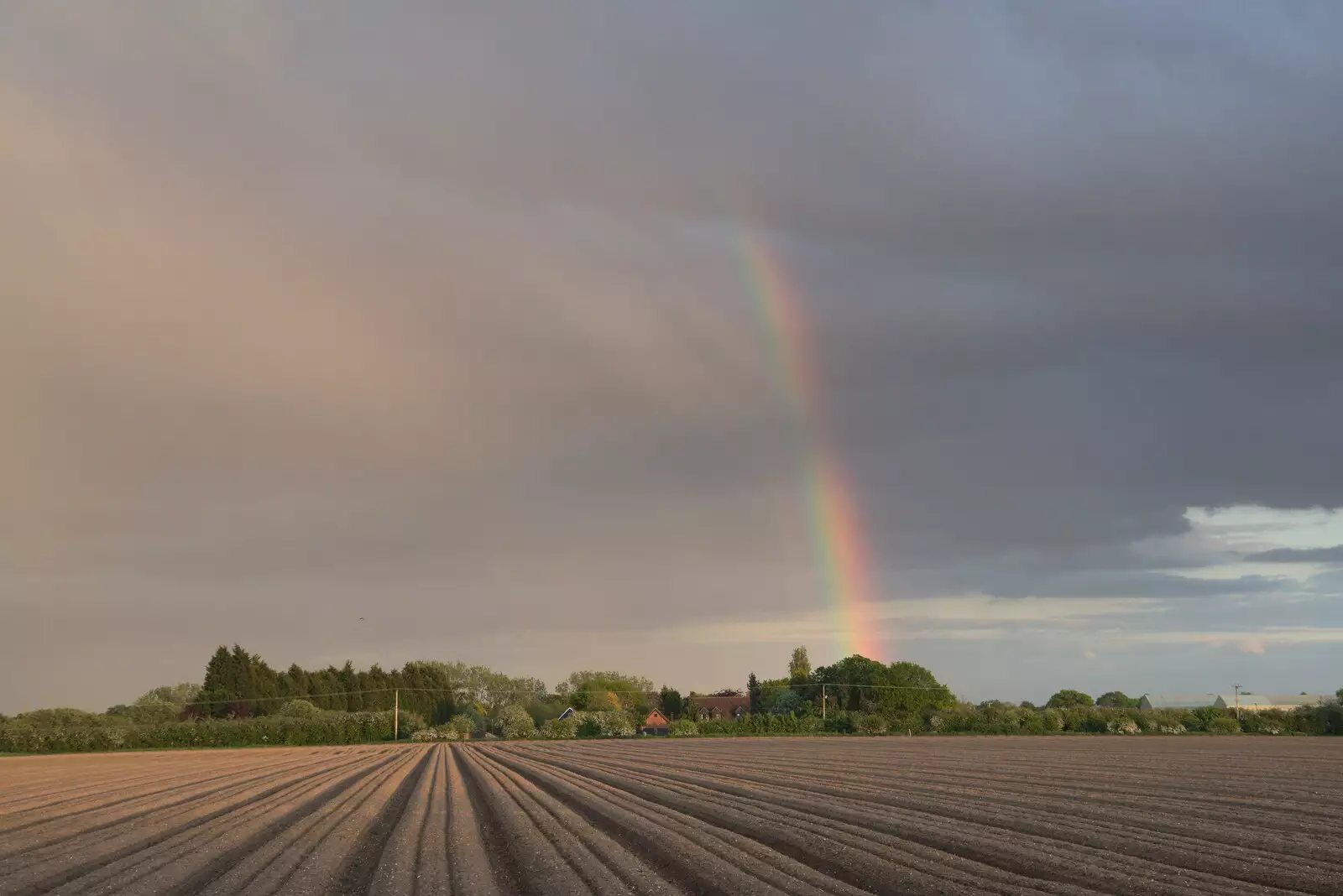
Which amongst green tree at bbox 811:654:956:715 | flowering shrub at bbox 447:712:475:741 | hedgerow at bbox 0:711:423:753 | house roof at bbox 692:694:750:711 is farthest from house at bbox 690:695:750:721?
hedgerow at bbox 0:711:423:753

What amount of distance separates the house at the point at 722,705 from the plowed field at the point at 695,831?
407 feet

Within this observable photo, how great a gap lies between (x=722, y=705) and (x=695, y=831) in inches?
6492

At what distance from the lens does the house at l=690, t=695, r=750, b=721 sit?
171625mm

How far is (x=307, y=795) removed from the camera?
36.0 metres

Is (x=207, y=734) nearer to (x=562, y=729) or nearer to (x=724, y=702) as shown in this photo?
(x=562, y=729)

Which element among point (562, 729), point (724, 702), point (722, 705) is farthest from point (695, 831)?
point (724, 702)

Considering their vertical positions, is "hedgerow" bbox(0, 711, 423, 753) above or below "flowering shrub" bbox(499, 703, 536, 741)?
below

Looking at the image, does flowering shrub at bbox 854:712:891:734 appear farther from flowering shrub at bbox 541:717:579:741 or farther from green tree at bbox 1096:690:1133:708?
green tree at bbox 1096:690:1133:708

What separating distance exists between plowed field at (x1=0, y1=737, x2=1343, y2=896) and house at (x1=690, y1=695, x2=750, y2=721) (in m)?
124

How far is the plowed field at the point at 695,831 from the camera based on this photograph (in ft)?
56.9

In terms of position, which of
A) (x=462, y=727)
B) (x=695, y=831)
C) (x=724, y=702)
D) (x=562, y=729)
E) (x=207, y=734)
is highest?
(x=724, y=702)

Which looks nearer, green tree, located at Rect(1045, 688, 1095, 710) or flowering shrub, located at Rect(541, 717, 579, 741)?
flowering shrub, located at Rect(541, 717, 579, 741)

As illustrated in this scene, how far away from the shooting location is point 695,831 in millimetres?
23562

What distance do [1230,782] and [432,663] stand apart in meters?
151
